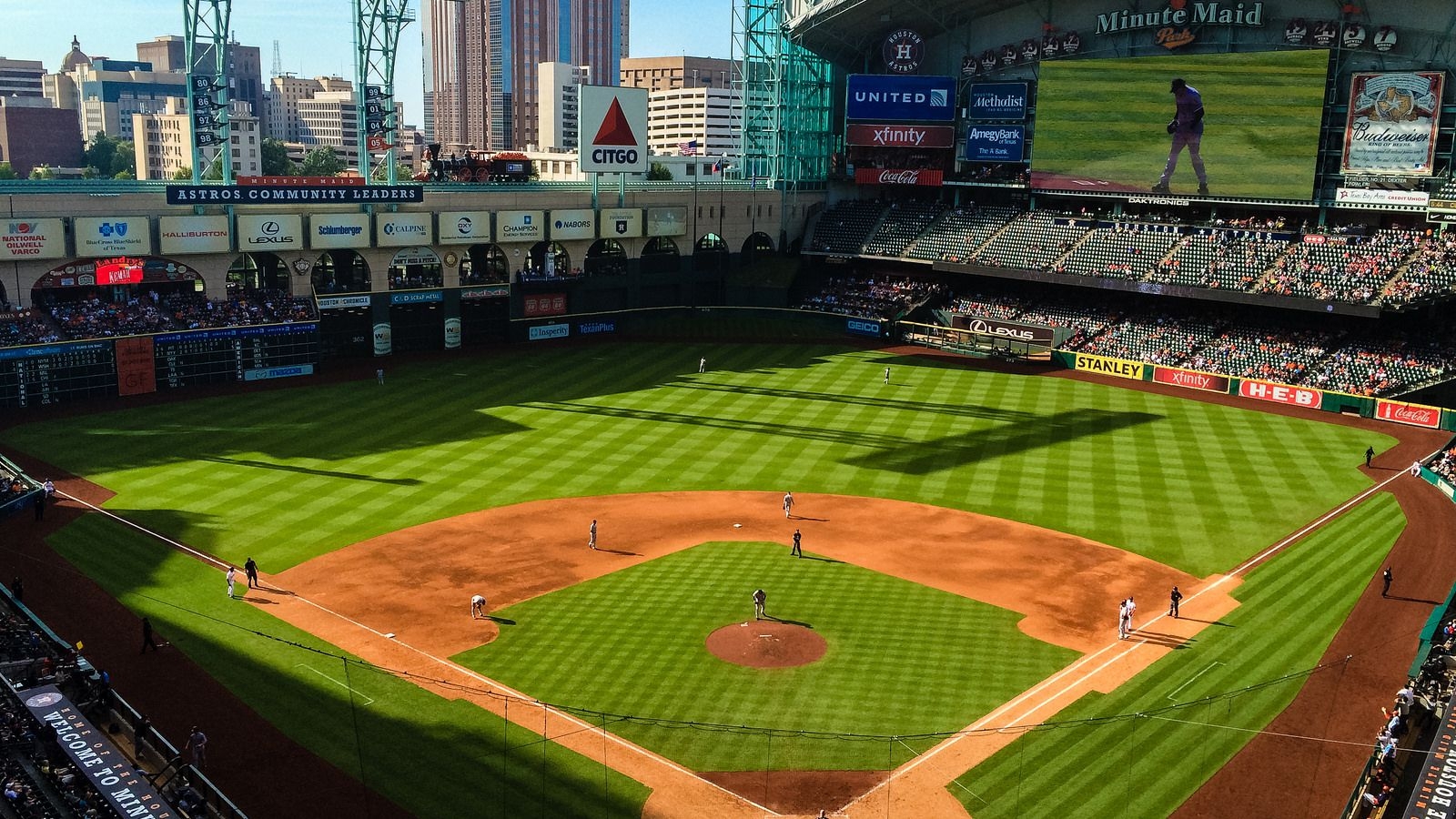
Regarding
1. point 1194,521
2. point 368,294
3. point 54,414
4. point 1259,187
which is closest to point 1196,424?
point 1194,521

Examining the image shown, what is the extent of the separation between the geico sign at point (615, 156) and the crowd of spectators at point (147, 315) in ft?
75.2

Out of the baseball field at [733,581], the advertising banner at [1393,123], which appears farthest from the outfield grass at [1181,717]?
the advertising banner at [1393,123]

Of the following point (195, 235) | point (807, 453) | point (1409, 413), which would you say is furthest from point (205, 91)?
point (1409, 413)

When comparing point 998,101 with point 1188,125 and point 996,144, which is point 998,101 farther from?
point 1188,125

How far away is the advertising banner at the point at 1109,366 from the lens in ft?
236

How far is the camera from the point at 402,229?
73.5 metres

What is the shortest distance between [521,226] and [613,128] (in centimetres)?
994

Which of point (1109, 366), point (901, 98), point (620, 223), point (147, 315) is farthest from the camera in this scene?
point (901, 98)

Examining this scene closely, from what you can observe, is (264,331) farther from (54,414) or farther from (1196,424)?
(1196,424)

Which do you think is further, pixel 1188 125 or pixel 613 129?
pixel 613 129

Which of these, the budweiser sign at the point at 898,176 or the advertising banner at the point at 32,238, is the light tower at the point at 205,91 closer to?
the advertising banner at the point at 32,238

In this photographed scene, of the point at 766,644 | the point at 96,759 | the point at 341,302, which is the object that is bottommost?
the point at 766,644

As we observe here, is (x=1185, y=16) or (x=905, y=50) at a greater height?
(x=1185, y=16)

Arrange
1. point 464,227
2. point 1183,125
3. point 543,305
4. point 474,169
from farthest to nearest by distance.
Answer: point 543,305
point 474,169
point 1183,125
point 464,227
